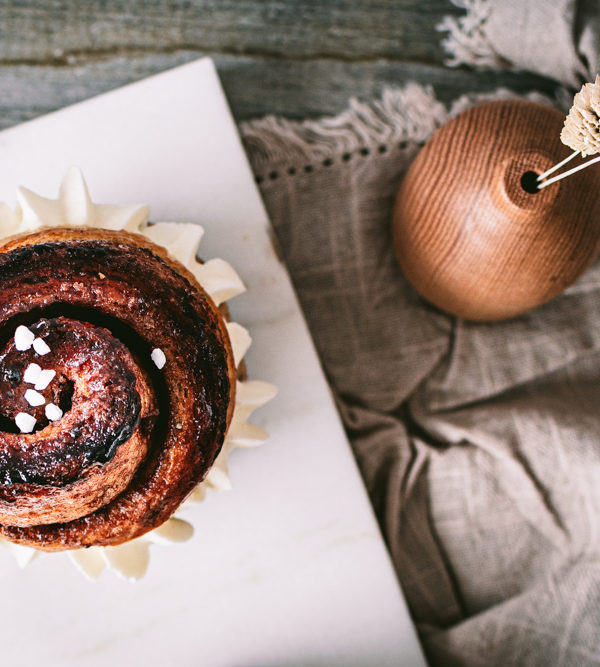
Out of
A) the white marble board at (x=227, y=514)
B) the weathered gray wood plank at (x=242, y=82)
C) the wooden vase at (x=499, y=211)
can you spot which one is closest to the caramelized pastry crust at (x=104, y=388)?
the white marble board at (x=227, y=514)

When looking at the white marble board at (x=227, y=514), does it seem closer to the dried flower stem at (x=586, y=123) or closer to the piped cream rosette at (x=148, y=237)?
the piped cream rosette at (x=148, y=237)

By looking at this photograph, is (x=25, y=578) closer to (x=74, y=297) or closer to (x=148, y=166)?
(x=74, y=297)

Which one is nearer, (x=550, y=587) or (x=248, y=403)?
(x=248, y=403)

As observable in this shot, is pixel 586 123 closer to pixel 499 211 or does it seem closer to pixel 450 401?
pixel 499 211

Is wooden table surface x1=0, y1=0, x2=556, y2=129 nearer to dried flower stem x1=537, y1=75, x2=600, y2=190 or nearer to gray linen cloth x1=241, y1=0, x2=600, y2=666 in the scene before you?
gray linen cloth x1=241, y1=0, x2=600, y2=666

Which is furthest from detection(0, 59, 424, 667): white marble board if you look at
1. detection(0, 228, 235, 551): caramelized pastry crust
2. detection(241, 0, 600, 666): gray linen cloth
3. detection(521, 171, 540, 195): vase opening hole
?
detection(521, 171, 540, 195): vase opening hole

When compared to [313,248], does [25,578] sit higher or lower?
lower

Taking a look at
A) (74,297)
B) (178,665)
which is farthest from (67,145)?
(178,665)
